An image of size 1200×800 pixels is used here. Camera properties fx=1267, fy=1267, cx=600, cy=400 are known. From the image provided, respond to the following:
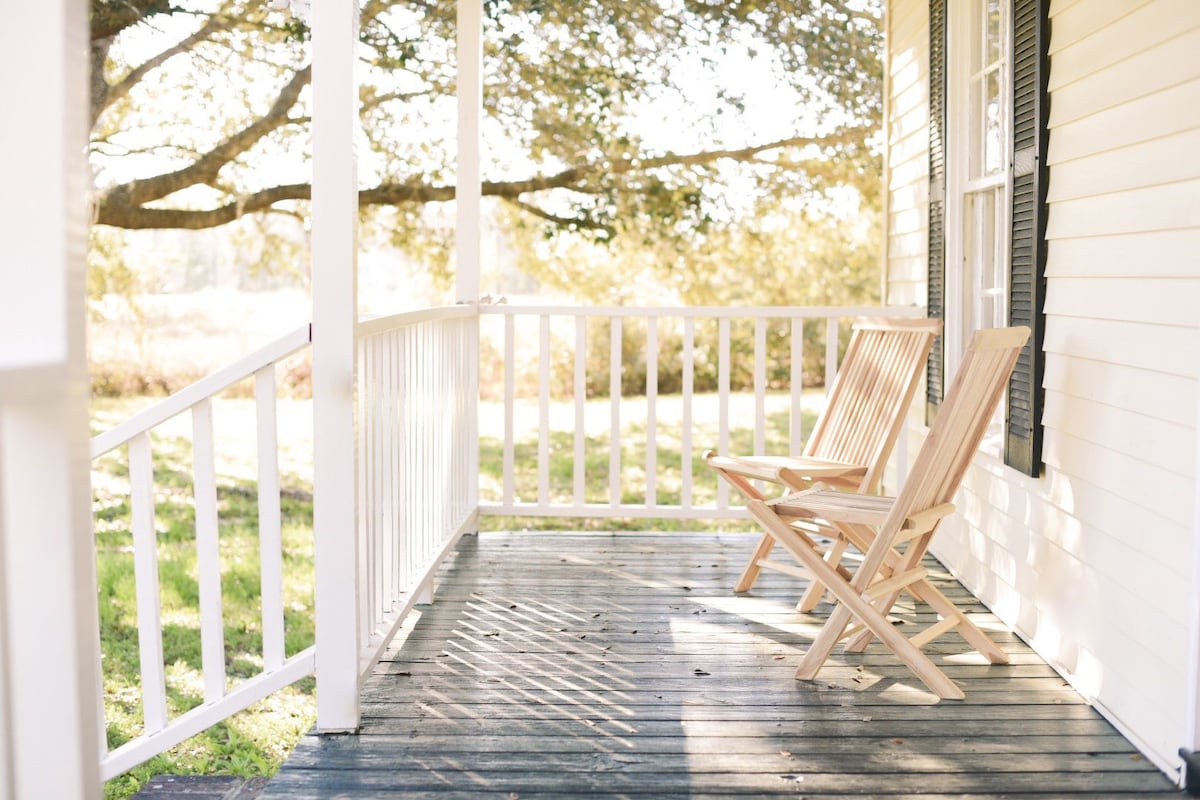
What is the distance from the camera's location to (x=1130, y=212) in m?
3.18

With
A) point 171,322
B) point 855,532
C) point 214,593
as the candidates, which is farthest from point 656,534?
point 171,322

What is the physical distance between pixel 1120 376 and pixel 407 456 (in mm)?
2135

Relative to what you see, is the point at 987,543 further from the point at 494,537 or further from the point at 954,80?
the point at 494,537

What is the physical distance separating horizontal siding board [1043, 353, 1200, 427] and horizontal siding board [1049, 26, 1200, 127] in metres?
0.67

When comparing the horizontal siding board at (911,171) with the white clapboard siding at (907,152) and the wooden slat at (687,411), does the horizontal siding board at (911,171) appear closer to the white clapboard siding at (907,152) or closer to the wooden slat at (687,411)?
the white clapboard siding at (907,152)

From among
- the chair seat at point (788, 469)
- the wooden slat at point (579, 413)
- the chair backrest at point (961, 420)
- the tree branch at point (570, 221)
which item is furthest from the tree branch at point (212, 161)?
the chair backrest at point (961, 420)

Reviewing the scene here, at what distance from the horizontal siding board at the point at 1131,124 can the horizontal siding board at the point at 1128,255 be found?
237mm

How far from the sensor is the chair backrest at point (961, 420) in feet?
11.1

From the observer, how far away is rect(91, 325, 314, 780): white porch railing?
314 cm

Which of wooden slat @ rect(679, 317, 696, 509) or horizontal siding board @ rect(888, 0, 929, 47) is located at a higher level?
horizontal siding board @ rect(888, 0, 929, 47)

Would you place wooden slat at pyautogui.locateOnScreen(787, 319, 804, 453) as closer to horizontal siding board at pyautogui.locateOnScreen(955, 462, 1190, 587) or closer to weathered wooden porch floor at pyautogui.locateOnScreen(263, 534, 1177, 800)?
horizontal siding board at pyautogui.locateOnScreen(955, 462, 1190, 587)

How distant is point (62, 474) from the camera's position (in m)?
1.49

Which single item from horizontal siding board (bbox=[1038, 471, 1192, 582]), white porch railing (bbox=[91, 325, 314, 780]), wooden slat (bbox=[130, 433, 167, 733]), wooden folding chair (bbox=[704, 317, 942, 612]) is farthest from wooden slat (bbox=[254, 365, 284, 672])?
horizontal siding board (bbox=[1038, 471, 1192, 582])

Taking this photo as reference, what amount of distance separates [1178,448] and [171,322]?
1006cm
